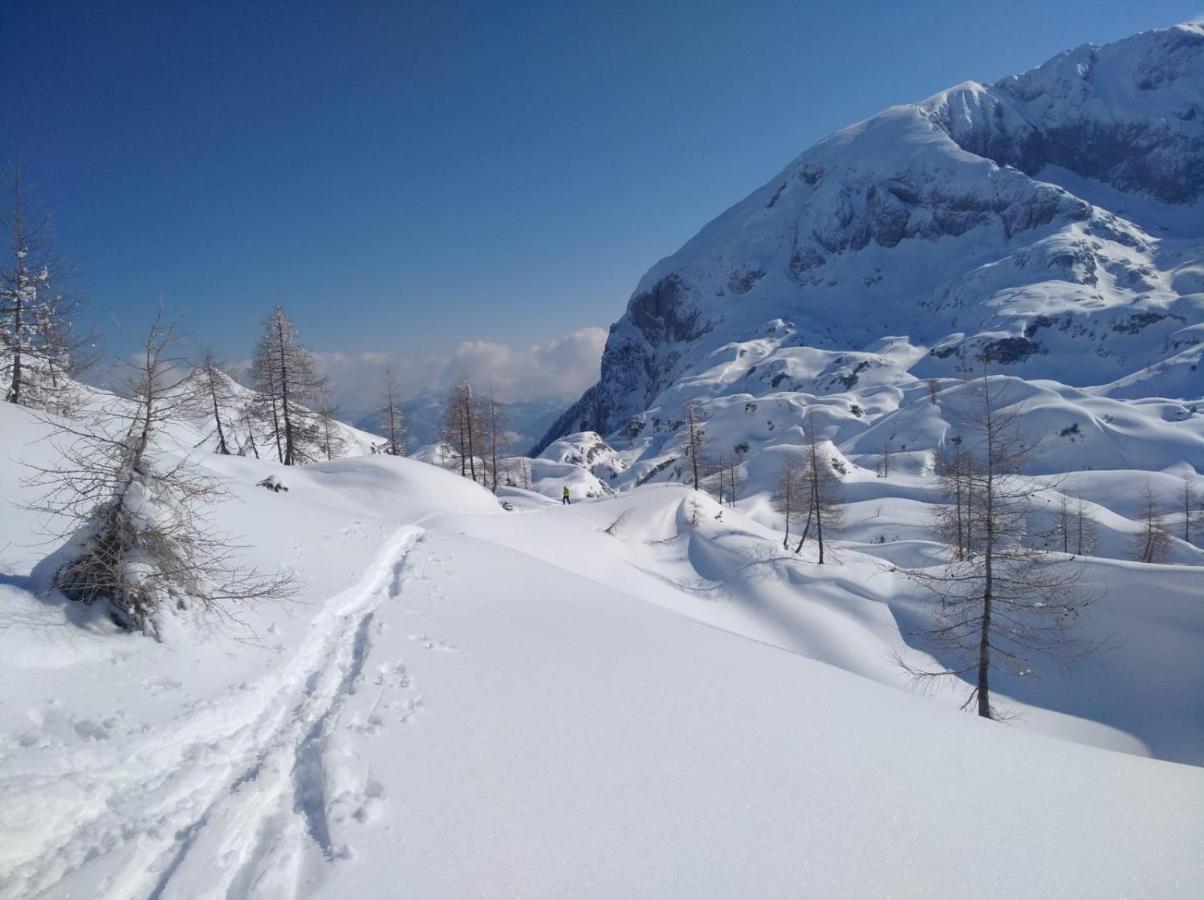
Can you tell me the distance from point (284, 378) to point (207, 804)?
86.5 ft

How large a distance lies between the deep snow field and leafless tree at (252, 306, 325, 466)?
1637 cm

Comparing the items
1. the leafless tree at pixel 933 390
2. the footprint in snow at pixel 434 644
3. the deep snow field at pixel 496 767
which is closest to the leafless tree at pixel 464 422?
the deep snow field at pixel 496 767

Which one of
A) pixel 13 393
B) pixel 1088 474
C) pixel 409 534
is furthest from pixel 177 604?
pixel 1088 474

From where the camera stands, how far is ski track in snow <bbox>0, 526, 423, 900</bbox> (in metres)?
3.62

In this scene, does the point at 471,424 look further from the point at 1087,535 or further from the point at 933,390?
the point at 933,390

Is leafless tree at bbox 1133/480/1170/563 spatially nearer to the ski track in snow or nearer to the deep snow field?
the deep snow field

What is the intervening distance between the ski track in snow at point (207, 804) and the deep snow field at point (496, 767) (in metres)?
0.02

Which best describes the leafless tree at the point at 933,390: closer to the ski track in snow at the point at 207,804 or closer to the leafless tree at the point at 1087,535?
the leafless tree at the point at 1087,535

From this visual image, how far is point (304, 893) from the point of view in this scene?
3.61 meters

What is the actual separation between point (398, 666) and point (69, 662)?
348cm

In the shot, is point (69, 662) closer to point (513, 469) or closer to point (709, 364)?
point (513, 469)

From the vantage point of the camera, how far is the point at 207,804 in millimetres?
4414

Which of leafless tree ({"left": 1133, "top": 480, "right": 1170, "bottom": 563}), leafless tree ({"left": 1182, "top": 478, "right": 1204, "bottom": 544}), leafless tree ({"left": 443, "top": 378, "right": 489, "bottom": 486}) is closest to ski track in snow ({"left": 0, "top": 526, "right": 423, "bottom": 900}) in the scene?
leafless tree ({"left": 443, "top": 378, "right": 489, "bottom": 486})

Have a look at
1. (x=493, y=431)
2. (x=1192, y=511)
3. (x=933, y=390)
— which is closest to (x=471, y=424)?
(x=493, y=431)
